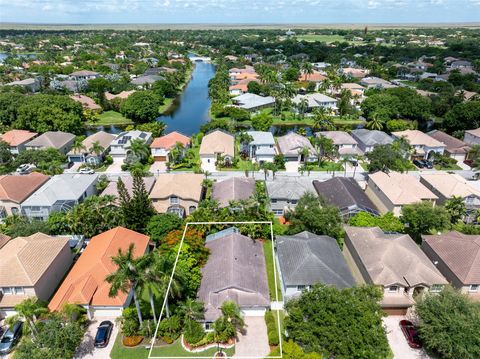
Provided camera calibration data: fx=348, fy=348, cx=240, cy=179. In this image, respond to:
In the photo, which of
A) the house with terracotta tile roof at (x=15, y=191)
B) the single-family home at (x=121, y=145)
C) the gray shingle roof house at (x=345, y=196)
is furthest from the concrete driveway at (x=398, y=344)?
the single-family home at (x=121, y=145)

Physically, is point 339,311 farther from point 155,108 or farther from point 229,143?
point 155,108

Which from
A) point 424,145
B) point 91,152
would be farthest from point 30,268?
point 424,145

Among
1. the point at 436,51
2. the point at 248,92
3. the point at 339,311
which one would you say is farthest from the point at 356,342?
the point at 436,51

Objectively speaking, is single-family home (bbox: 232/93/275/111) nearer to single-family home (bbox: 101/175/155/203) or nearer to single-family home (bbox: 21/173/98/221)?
single-family home (bbox: 101/175/155/203)

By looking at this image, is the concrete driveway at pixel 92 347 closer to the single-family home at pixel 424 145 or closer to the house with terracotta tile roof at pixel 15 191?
the house with terracotta tile roof at pixel 15 191

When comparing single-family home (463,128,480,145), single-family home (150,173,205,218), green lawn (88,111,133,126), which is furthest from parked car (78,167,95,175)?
single-family home (463,128,480,145)

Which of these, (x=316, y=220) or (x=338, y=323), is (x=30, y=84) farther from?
(x=338, y=323)

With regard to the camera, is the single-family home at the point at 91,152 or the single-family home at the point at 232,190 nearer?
the single-family home at the point at 232,190
